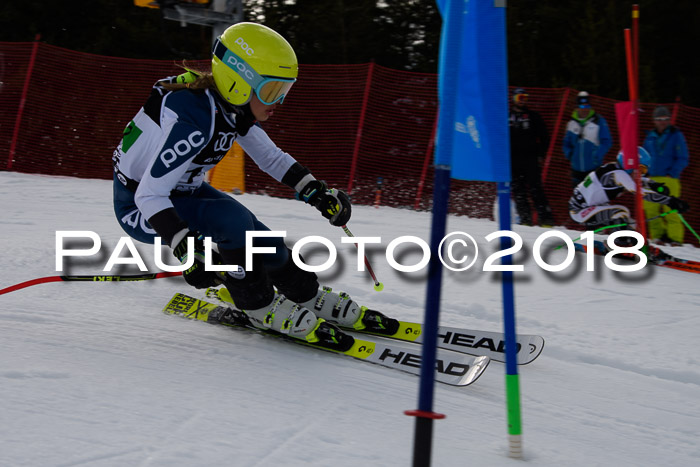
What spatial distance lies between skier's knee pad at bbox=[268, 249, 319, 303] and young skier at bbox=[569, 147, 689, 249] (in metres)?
4.42

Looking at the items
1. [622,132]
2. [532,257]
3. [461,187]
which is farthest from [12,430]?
[461,187]

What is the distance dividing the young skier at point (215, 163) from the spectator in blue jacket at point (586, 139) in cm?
542

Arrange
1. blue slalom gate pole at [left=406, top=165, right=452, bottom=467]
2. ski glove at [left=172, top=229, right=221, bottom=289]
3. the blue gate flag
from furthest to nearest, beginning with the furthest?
1. ski glove at [left=172, top=229, right=221, bottom=289]
2. the blue gate flag
3. blue slalom gate pole at [left=406, top=165, right=452, bottom=467]

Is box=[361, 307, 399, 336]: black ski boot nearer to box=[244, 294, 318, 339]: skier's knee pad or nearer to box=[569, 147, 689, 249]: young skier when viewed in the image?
box=[244, 294, 318, 339]: skier's knee pad

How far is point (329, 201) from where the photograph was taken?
4137mm

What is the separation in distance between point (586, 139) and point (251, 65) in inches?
244

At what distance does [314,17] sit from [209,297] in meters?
13.4

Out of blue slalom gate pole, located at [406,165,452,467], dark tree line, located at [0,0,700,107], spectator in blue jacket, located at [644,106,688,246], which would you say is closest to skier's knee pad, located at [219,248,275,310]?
blue slalom gate pole, located at [406,165,452,467]

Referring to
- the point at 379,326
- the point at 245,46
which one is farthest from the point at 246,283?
the point at 245,46

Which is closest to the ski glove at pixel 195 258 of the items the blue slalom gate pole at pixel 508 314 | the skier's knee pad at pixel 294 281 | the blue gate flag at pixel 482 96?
the skier's knee pad at pixel 294 281

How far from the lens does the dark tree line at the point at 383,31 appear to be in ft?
51.8

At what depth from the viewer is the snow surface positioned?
2520 mm

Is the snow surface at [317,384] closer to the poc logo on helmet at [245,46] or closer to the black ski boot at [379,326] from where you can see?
the black ski boot at [379,326]

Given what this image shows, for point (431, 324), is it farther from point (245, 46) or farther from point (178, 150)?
point (245, 46)
